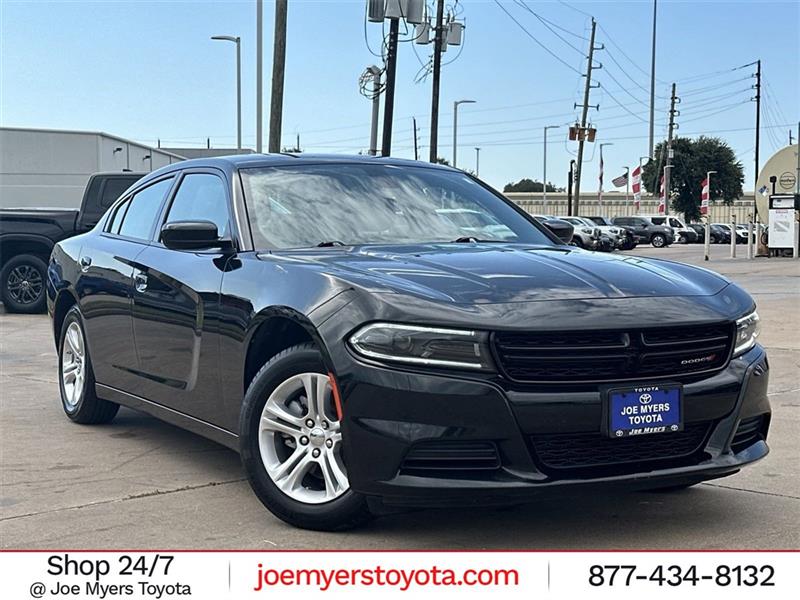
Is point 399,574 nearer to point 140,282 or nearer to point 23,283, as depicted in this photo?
point 140,282

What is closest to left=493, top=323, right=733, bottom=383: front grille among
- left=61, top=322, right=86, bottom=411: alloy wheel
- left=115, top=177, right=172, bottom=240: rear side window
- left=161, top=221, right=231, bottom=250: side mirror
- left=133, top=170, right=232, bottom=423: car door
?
left=133, top=170, right=232, bottom=423: car door

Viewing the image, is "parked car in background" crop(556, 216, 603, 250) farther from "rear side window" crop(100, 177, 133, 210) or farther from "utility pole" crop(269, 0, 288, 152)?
"rear side window" crop(100, 177, 133, 210)

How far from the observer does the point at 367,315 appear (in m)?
4.29

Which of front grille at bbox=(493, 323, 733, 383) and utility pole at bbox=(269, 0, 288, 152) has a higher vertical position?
utility pole at bbox=(269, 0, 288, 152)

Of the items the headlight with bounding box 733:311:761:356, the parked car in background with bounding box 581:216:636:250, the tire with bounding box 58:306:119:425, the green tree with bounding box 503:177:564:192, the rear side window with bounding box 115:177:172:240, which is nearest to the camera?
the headlight with bounding box 733:311:761:356

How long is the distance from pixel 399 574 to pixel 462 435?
0.52 m

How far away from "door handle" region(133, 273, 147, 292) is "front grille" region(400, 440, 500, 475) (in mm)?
2426

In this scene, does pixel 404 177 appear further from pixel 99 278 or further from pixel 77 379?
pixel 77 379

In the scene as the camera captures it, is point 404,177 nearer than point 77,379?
Yes

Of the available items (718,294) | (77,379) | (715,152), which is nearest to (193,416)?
(77,379)

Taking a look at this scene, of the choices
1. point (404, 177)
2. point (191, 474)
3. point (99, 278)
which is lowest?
point (191, 474)

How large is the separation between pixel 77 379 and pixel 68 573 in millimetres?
3363

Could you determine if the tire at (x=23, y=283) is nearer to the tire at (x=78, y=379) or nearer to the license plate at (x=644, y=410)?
the tire at (x=78, y=379)

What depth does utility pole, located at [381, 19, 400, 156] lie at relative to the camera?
28.6 meters
